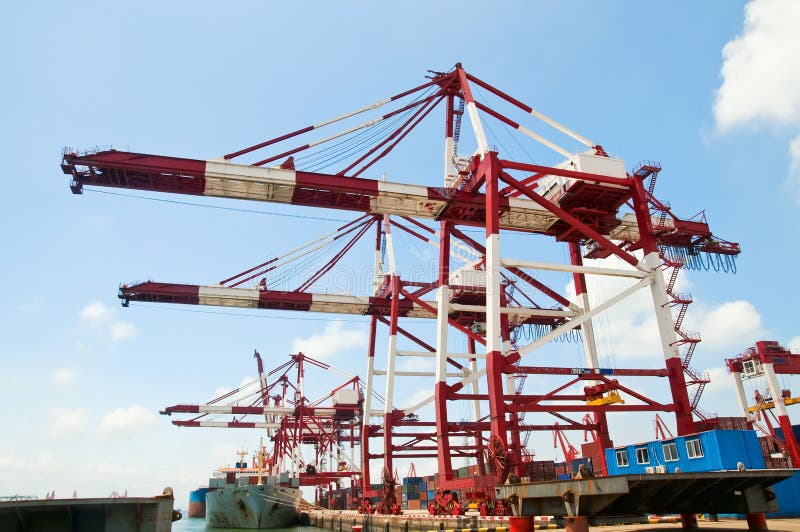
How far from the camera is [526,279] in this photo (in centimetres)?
2647

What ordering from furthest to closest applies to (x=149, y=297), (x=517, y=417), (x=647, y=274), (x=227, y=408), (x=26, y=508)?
(x=227, y=408)
(x=149, y=297)
(x=517, y=417)
(x=647, y=274)
(x=26, y=508)

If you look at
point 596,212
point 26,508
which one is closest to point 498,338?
point 596,212

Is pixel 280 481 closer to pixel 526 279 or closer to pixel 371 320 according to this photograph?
pixel 371 320

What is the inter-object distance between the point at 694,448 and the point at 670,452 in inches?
36.1

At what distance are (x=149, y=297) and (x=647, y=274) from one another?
2447 cm

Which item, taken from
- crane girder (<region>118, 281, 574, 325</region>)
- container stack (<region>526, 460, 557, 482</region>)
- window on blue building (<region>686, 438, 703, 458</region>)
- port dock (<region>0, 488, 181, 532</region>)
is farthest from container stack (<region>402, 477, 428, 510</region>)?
window on blue building (<region>686, 438, 703, 458</region>)

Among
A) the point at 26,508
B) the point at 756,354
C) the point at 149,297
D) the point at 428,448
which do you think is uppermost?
the point at 149,297

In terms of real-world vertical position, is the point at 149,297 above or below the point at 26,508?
above

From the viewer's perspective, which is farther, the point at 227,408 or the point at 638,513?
the point at 227,408

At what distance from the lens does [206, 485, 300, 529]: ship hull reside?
39562mm

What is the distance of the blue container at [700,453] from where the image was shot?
598 inches

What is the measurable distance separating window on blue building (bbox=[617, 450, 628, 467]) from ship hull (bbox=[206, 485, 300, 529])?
28.3 metres

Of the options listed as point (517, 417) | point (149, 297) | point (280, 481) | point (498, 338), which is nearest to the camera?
point (498, 338)

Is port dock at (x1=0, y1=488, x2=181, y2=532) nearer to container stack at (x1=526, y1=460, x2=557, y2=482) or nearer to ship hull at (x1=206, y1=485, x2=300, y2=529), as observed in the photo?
container stack at (x1=526, y1=460, x2=557, y2=482)
